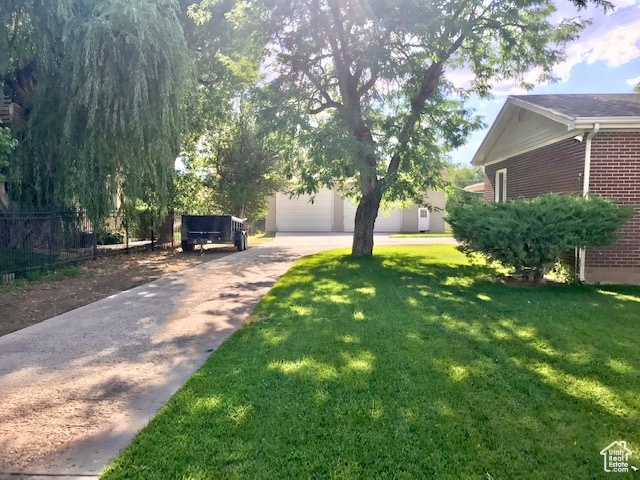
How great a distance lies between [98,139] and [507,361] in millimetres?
9464

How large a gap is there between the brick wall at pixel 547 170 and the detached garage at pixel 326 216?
1800cm

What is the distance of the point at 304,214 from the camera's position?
3134 cm

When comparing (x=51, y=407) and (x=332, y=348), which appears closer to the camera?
(x=51, y=407)

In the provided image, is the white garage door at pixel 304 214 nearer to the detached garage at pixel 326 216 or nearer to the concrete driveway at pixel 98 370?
the detached garage at pixel 326 216

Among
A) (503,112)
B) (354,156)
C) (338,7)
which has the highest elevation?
(338,7)

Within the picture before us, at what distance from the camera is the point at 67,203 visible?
10.4 meters

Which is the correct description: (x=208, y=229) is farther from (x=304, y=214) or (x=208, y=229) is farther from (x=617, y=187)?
(x=304, y=214)

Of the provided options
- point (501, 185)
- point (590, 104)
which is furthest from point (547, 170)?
point (501, 185)

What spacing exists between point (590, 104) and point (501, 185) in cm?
461

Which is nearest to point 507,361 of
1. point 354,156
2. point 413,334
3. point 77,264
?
point 413,334

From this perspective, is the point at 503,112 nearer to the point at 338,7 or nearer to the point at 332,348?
the point at 338,7

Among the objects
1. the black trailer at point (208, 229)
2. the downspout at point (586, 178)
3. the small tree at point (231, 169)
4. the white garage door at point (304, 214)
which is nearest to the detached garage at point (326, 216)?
the white garage door at point (304, 214)

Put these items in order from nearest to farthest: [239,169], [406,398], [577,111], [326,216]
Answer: [406,398] → [577,111] → [239,169] → [326,216]

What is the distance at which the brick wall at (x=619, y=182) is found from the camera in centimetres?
851
